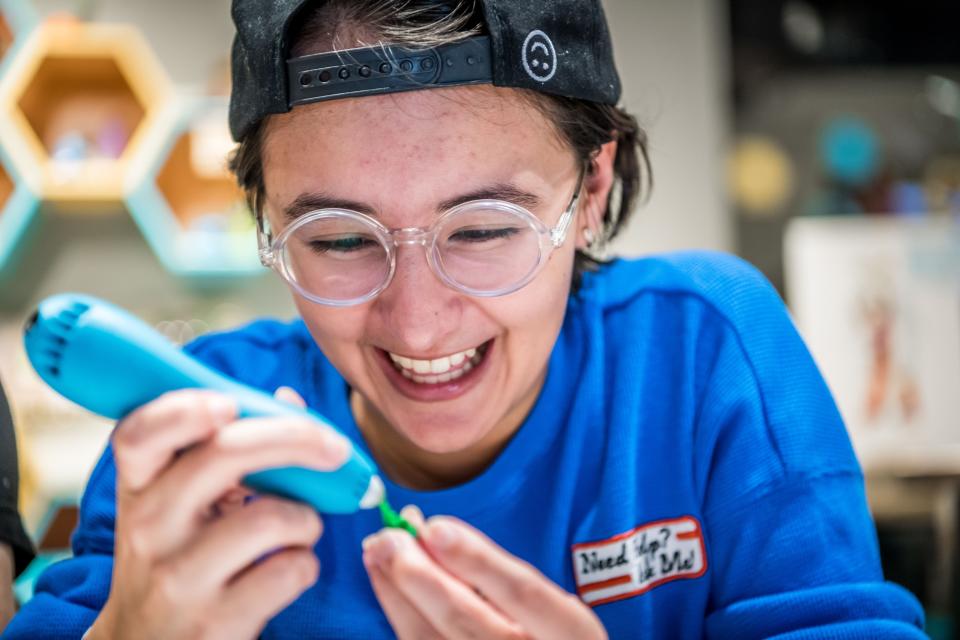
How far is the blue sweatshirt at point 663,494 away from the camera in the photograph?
1.08 meters

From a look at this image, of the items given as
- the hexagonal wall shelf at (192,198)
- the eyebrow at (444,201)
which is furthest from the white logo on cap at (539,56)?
the hexagonal wall shelf at (192,198)

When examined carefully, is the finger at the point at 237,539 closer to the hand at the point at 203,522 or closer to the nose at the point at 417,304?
the hand at the point at 203,522

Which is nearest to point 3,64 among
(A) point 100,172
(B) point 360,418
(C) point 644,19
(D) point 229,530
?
(A) point 100,172

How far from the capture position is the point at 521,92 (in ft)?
3.44

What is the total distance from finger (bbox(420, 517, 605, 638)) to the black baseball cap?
0.47m

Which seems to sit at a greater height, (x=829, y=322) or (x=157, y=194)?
(x=157, y=194)

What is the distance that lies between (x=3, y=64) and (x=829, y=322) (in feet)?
10.4

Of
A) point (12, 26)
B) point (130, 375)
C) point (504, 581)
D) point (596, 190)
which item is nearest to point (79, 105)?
point (12, 26)

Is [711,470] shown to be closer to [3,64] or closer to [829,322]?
[829,322]

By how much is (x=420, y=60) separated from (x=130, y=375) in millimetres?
457

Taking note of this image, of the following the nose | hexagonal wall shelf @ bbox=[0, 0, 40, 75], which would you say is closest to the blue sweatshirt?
the nose

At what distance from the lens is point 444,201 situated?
39.1 inches

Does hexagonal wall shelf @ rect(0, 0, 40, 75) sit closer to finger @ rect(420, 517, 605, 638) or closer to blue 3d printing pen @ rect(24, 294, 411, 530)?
blue 3d printing pen @ rect(24, 294, 411, 530)

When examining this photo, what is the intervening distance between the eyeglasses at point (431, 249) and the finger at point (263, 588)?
344 mm
